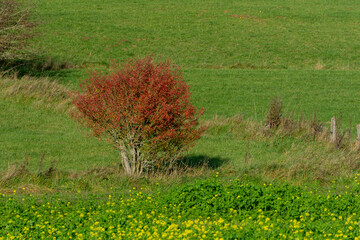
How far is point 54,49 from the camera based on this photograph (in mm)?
40906

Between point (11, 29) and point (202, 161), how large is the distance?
1955 centimetres

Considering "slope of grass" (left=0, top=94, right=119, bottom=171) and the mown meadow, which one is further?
"slope of grass" (left=0, top=94, right=119, bottom=171)

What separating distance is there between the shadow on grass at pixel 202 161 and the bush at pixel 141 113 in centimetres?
152

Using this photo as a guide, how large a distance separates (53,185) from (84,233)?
4801 millimetres

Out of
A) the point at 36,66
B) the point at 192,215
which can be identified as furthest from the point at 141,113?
the point at 36,66

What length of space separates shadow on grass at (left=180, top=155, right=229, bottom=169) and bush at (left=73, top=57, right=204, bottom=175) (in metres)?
1.52

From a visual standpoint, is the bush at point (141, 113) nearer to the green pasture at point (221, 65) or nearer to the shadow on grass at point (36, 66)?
the green pasture at point (221, 65)

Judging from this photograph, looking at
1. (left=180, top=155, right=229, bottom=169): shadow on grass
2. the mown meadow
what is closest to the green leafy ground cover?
the mown meadow

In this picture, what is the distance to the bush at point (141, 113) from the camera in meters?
14.5

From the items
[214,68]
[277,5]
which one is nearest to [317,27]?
[277,5]

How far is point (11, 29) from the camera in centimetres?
3203

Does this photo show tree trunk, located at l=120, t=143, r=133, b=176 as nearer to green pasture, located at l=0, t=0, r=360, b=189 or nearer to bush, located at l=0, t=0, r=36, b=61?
green pasture, located at l=0, t=0, r=360, b=189

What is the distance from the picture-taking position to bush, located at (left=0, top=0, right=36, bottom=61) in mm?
30344

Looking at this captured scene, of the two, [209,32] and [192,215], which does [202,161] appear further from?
[209,32]
